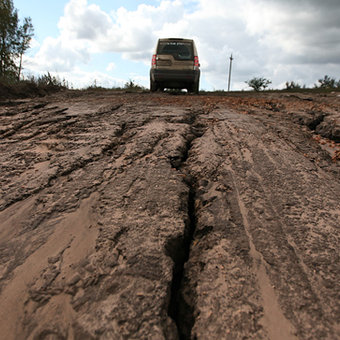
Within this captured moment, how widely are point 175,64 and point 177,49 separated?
57 cm

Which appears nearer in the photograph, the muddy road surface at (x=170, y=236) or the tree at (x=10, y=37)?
the muddy road surface at (x=170, y=236)

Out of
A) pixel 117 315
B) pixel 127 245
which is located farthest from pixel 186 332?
pixel 127 245

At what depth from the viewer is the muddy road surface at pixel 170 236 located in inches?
48.6

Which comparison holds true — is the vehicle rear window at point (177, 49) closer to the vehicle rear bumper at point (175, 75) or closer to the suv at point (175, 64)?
the suv at point (175, 64)

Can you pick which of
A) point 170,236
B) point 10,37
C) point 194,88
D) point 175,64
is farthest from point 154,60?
point 10,37

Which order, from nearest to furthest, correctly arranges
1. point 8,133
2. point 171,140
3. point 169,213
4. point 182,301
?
point 182,301 < point 169,213 < point 171,140 < point 8,133

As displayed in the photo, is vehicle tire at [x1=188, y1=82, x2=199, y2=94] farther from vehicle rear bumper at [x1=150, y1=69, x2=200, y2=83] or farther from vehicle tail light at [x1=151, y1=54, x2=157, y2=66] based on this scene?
vehicle tail light at [x1=151, y1=54, x2=157, y2=66]

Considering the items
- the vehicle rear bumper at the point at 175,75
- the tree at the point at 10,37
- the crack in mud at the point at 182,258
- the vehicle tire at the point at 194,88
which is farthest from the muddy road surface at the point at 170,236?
the tree at the point at 10,37

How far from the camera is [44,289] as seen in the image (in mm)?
1415

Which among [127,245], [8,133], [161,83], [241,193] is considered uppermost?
[161,83]

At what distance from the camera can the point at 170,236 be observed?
65.6 inches

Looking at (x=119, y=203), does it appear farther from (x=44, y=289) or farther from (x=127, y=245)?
(x=44, y=289)

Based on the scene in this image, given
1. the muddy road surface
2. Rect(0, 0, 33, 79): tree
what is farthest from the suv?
Rect(0, 0, 33, 79): tree

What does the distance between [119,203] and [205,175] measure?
81 cm
